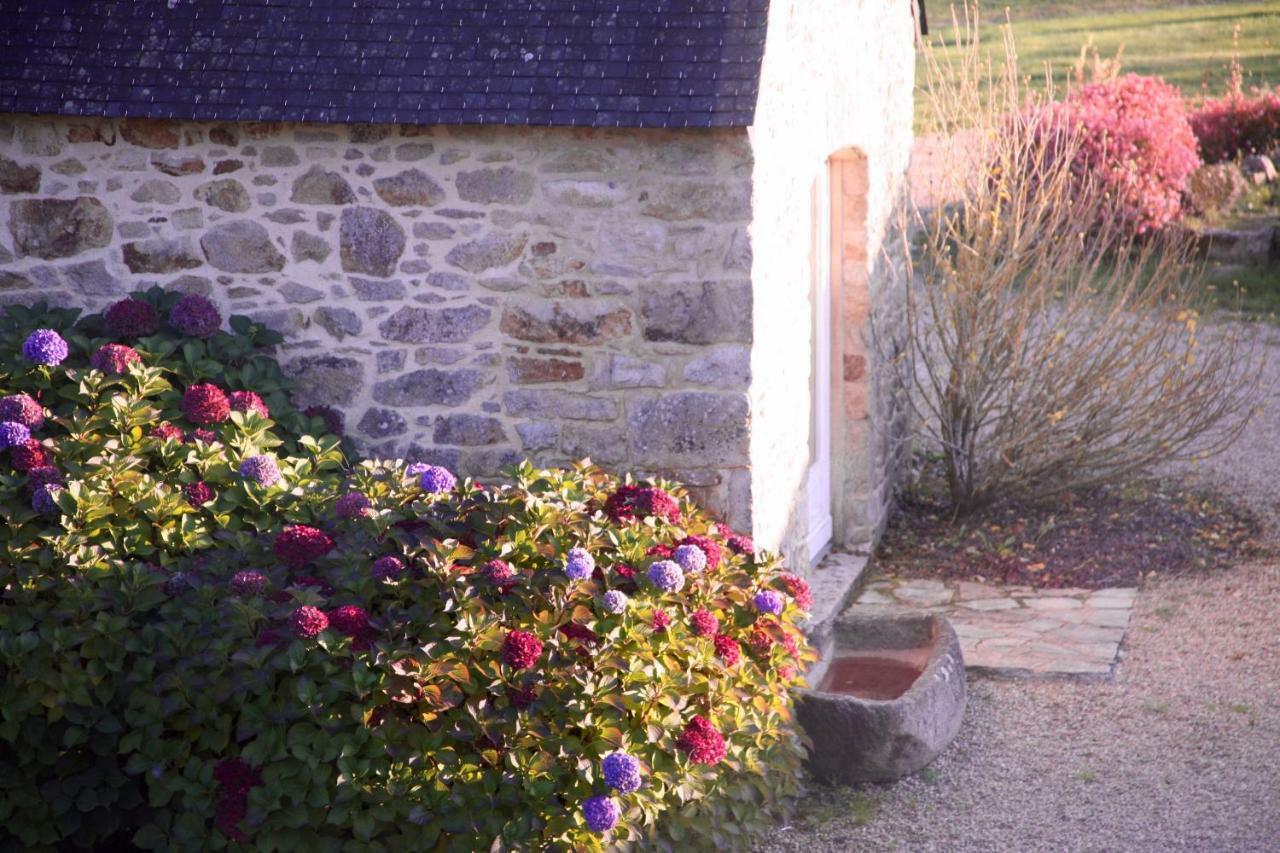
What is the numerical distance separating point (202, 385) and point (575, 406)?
140 centimetres

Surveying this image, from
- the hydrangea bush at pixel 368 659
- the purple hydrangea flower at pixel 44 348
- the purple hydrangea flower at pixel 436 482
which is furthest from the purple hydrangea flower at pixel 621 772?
the purple hydrangea flower at pixel 44 348

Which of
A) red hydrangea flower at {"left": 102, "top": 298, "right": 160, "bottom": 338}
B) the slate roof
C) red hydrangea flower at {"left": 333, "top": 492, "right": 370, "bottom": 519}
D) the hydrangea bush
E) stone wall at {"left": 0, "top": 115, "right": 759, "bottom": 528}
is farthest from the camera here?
red hydrangea flower at {"left": 102, "top": 298, "right": 160, "bottom": 338}

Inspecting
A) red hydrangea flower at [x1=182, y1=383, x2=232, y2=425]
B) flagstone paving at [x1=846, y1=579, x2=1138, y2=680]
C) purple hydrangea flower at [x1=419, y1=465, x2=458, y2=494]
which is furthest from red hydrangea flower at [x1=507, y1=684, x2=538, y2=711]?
flagstone paving at [x1=846, y1=579, x2=1138, y2=680]

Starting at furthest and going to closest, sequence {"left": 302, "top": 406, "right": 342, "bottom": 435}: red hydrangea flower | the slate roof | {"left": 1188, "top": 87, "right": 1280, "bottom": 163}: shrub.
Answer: {"left": 1188, "top": 87, "right": 1280, "bottom": 163}: shrub → {"left": 302, "top": 406, "right": 342, "bottom": 435}: red hydrangea flower → the slate roof

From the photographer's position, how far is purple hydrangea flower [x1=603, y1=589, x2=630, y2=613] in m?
3.87

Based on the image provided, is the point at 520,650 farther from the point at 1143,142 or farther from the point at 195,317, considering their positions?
the point at 1143,142

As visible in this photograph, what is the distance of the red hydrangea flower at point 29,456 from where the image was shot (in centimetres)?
444

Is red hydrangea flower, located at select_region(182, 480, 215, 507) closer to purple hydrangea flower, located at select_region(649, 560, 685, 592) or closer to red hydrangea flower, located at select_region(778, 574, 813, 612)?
purple hydrangea flower, located at select_region(649, 560, 685, 592)

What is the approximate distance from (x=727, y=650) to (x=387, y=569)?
1022mm

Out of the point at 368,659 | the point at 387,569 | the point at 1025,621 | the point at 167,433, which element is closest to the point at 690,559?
the point at 387,569

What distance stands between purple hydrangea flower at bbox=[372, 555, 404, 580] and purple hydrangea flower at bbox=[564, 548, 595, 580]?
18.8 inches

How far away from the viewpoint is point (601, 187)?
A: 209 inches

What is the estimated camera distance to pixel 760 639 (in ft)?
14.0

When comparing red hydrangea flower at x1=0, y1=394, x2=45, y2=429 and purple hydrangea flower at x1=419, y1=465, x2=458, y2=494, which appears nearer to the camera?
purple hydrangea flower at x1=419, y1=465, x2=458, y2=494
